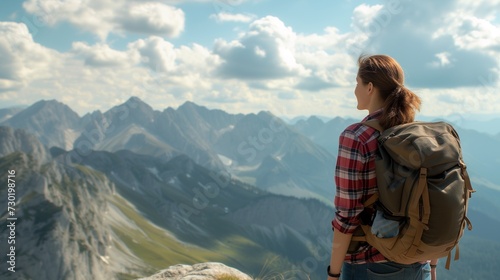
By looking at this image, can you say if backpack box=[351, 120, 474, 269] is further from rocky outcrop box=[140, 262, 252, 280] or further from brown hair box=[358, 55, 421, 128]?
rocky outcrop box=[140, 262, 252, 280]

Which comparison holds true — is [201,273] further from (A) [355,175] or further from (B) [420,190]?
(B) [420,190]

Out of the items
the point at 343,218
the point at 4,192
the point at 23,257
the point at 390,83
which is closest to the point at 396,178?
the point at 343,218

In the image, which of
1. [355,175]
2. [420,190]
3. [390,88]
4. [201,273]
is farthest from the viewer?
[201,273]

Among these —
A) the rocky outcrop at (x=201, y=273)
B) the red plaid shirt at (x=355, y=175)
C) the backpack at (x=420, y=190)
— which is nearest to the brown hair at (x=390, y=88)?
the backpack at (x=420, y=190)

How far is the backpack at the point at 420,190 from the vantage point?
171 inches

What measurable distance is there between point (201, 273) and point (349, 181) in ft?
17.2

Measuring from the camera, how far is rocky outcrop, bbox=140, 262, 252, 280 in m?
8.59

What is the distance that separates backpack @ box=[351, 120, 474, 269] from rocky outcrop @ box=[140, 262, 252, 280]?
475cm

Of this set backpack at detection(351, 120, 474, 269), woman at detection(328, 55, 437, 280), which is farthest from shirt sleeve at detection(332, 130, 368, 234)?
backpack at detection(351, 120, 474, 269)

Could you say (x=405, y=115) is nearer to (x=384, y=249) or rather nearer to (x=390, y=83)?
(x=390, y=83)

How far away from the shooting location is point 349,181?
471cm

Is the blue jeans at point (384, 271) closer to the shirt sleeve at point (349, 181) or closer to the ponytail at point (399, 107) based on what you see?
the shirt sleeve at point (349, 181)

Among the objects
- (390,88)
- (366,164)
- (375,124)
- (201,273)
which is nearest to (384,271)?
(366,164)

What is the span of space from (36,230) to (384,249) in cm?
18691
